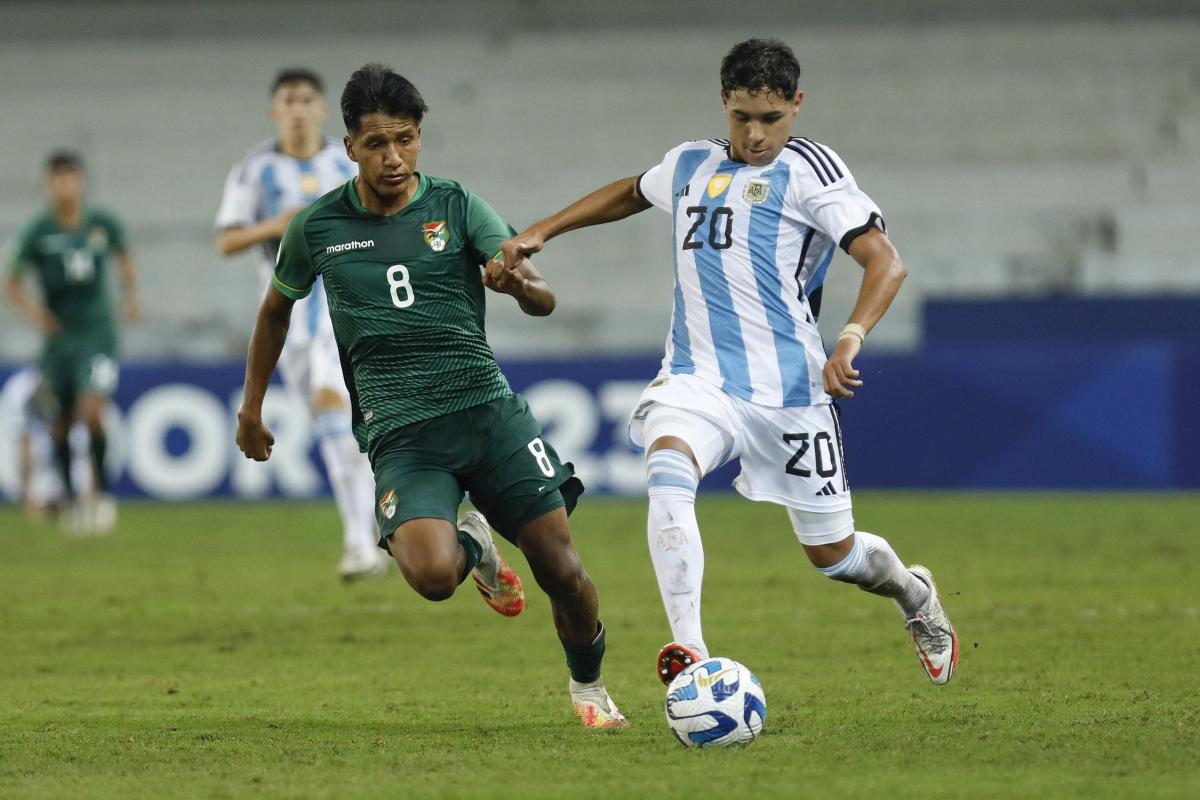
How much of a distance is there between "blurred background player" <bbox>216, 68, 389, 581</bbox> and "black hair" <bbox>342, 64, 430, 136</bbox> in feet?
13.3

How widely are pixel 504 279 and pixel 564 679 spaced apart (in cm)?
192

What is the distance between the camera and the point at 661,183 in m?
5.98

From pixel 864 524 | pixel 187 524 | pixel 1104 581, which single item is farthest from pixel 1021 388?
pixel 187 524

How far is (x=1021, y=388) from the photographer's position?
15.2 metres

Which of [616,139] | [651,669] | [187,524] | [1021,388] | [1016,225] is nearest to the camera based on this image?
[651,669]

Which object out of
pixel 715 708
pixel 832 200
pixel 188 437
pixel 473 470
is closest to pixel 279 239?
pixel 473 470

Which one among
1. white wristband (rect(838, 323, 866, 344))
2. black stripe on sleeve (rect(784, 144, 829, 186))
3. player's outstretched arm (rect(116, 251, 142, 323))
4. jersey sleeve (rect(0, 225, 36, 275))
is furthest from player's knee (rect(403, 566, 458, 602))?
jersey sleeve (rect(0, 225, 36, 275))

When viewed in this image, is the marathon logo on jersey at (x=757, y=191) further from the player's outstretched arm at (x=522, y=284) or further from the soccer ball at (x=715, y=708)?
the soccer ball at (x=715, y=708)

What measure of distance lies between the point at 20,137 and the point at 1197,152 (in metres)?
13.2

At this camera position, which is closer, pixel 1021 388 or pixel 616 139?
pixel 1021 388

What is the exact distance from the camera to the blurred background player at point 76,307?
535 inches

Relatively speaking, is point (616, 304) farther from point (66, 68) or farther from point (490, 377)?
point (490, 377)

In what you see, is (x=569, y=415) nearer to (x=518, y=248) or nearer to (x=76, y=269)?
(x=76, y=269)

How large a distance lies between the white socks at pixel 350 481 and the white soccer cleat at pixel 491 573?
3.48 m
